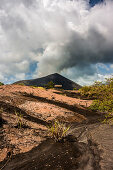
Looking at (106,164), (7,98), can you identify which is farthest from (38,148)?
(7,98)

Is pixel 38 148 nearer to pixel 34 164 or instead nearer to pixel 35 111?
pixel 34 164

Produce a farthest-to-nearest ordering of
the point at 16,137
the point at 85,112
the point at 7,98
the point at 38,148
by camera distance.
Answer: the point at 85,112 < the point at 7,98 < the point at 16,137 < the point at 38,148

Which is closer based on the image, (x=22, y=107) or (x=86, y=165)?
(x=86, y=165)

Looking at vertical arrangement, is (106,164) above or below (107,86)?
below

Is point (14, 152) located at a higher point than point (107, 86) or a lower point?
lower

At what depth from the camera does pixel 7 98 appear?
9758mm

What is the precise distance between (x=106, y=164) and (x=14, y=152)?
292cm

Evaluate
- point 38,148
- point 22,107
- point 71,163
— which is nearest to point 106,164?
point 71,163

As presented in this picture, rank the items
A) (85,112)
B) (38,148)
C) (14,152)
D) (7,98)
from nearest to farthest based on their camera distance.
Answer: (14,152), (38,148), (7,98), (85,112)

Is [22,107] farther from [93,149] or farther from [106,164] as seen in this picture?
[106,164]

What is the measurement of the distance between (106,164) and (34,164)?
2.01 metres

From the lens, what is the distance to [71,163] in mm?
3037

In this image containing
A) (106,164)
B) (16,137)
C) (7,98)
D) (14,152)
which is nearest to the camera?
(106,164)

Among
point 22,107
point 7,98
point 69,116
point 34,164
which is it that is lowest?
point 34,164
